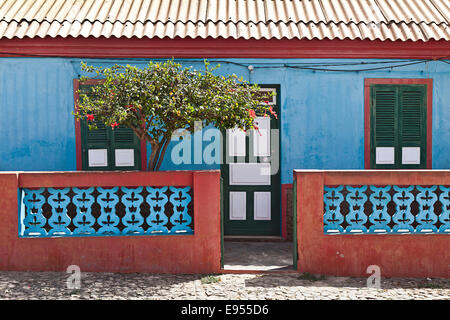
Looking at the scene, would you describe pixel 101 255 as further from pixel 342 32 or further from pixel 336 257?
pixel 342 32

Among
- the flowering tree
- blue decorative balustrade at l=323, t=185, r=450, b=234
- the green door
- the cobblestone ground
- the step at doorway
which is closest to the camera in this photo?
the cobblestone ground

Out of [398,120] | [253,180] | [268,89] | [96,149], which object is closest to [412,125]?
[398,120]

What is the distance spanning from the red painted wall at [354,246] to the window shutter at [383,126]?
1.74 metres

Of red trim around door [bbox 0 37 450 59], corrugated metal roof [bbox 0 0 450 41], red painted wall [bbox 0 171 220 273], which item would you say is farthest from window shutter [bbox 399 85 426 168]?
red painted wall [bbox 0 171 220 273]

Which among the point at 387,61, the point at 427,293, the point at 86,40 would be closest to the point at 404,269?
the point at 427,293

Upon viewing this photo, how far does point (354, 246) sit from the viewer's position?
17.2ft

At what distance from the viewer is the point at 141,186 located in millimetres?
5227

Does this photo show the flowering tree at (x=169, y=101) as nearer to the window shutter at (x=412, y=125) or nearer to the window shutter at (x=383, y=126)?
the window shutter at (x=383, y=126)

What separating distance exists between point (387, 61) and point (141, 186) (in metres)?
4.42

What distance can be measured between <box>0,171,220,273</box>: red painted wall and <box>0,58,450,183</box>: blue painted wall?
1.73 metres

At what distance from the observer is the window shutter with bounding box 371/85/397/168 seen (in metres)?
6.93

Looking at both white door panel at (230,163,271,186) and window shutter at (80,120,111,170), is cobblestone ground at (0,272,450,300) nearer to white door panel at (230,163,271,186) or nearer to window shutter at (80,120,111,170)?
white door panel at (230,163,271,186)

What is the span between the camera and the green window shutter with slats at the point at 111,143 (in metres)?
6.88

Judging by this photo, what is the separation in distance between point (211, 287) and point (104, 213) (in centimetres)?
159
